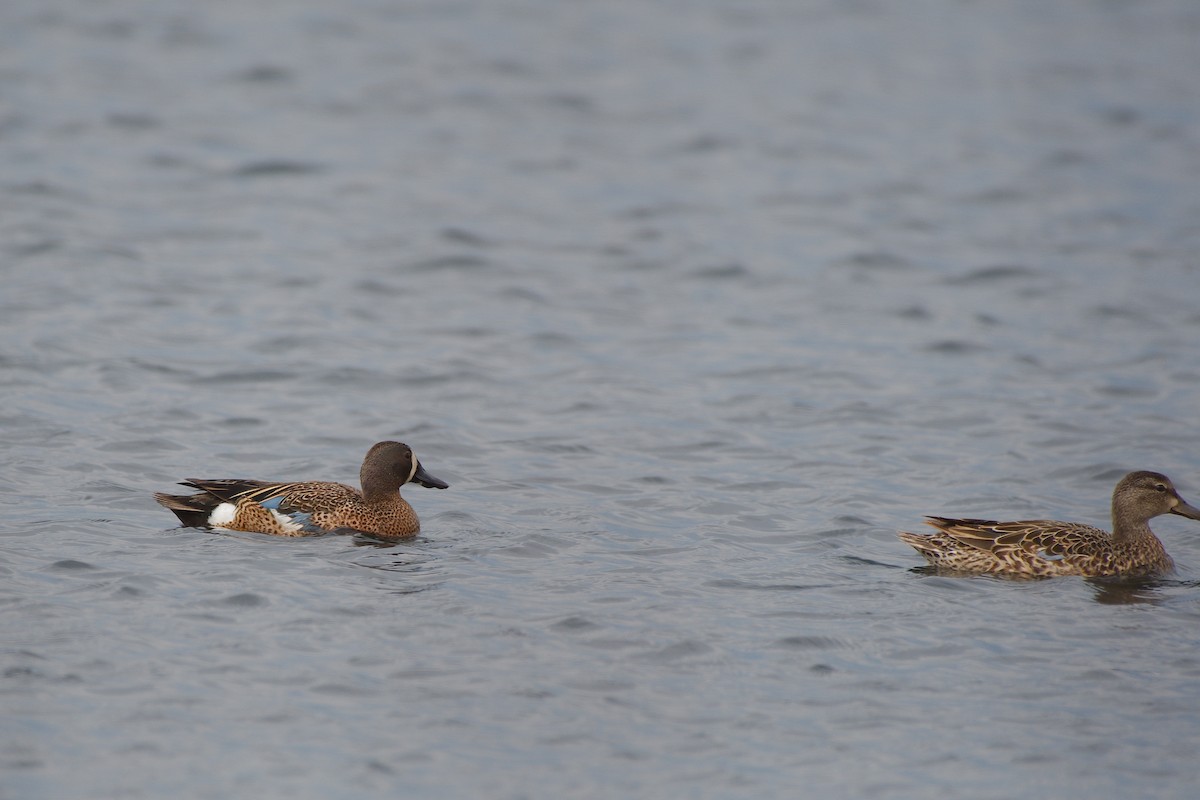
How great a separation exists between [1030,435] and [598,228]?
8074mm

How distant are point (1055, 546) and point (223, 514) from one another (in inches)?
215

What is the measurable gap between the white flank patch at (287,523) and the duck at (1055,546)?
13.2 ft

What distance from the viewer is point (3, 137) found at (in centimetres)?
2234

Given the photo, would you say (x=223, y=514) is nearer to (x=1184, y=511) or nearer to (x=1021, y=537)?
(x=1021, y=537)

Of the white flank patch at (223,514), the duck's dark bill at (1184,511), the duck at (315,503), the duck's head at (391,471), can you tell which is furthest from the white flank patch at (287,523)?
the duck's dark bill at (1184,511)

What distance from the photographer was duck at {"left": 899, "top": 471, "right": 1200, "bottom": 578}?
35.0 ft

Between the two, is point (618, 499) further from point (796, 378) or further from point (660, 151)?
point (660, 151)

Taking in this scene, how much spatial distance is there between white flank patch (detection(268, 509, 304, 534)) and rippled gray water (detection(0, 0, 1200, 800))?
5.8 inches

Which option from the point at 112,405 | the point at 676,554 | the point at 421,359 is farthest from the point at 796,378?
the point at 112,405

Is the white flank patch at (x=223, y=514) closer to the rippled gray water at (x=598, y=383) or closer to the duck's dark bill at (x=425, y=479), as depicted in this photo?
the rippled gray water at (x=598, y=383)

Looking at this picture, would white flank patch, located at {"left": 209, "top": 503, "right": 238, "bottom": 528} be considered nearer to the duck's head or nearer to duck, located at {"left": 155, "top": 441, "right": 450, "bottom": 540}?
duck, located at {"left": 155, "top": 441, "right": 450, "bottom": 540}

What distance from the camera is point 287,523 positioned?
1094cm

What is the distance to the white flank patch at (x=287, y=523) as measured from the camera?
10.9 m

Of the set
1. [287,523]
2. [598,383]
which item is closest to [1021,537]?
[287,523]
